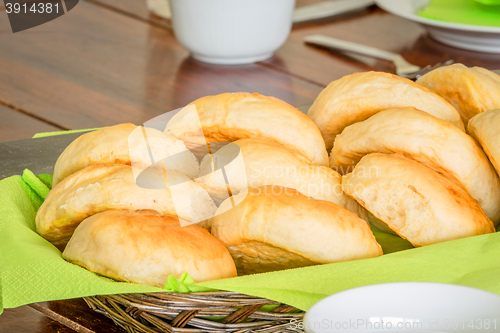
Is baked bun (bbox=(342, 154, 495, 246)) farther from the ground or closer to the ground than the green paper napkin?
farther from the ground

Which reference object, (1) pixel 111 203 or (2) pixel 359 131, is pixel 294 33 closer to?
(2) pixel 359 131

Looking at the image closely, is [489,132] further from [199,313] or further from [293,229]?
A: [199,313]

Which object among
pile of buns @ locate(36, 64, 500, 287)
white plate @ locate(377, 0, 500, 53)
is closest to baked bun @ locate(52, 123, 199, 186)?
pile of buns @ locate(36, 64, 500, 287)

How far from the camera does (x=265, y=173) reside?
0.56 metres

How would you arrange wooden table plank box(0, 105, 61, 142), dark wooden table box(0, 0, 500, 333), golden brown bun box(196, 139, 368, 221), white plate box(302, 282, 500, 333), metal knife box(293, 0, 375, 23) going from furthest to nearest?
metal knife box(293, 0, 375, 23), dark wooden table box(0, 0, 500, 333), wooden table plank box(0, 105, 61, 142), golden brown bun box(196, 139, 368, 221), white plate box(302, 282, 500, 333)

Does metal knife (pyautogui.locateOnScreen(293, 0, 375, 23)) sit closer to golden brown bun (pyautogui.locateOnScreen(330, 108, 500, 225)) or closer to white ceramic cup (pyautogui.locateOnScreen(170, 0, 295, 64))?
white ceramic cup (pyautogui.locateOnScreen(170, 0, 295, 64))

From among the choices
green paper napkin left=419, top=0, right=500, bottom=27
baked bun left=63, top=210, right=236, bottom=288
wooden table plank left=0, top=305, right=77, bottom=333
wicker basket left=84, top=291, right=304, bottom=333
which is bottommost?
wooden table plank left=0, top=305, right=77, bottom=333

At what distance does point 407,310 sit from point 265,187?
0.22 metres

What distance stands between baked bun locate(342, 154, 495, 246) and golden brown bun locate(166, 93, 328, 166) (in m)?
0.08

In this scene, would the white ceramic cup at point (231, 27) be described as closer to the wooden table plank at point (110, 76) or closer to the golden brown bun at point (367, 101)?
the wooden table plank at point (110, 76)

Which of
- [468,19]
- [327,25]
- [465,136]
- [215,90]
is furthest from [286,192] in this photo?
[327,25]

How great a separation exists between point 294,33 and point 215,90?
46cm

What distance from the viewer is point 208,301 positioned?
0.45m

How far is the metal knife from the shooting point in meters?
1.59
